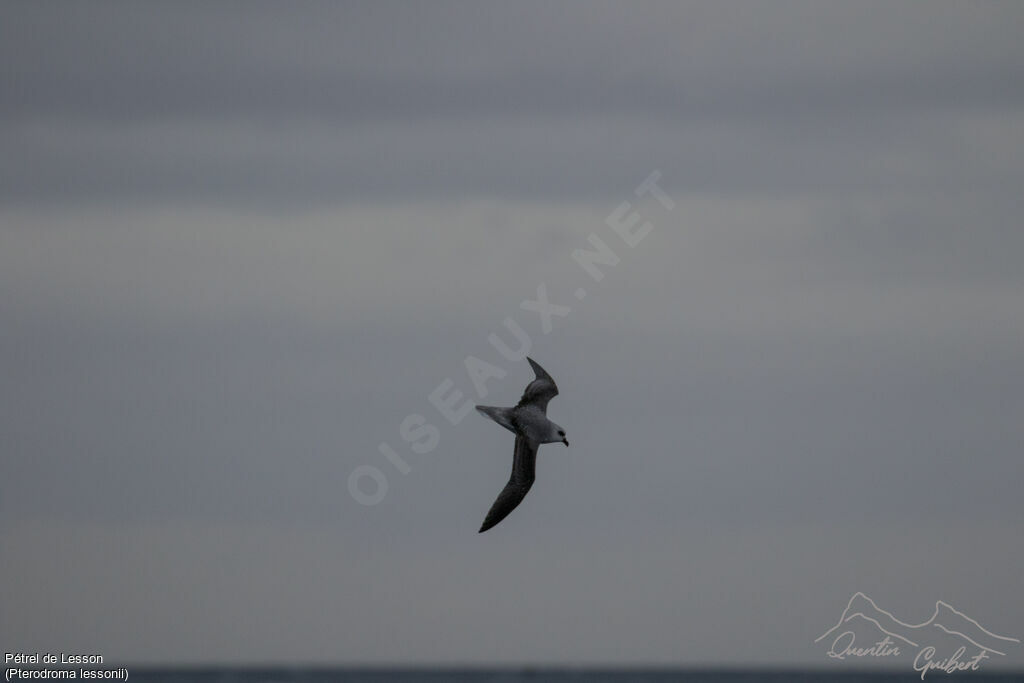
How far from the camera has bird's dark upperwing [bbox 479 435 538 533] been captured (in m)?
51.3

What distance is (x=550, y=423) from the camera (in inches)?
2016

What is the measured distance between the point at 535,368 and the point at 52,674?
428 ft

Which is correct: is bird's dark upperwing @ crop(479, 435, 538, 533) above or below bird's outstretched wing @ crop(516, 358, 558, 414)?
below

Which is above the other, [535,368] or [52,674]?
[535,368]

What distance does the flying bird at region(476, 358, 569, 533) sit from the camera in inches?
2008

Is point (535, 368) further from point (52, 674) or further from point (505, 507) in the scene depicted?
point (52, 674)

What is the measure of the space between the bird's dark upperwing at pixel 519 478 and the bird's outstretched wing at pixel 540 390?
118cm

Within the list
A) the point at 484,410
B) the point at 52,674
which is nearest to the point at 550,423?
the point at 484,410

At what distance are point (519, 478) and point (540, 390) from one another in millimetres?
2781

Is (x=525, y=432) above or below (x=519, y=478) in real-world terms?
A: above

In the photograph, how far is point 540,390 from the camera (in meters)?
51.9

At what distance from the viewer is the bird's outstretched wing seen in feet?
169

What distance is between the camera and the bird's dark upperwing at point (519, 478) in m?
51.3

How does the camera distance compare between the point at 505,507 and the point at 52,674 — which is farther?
the point at 52,674
